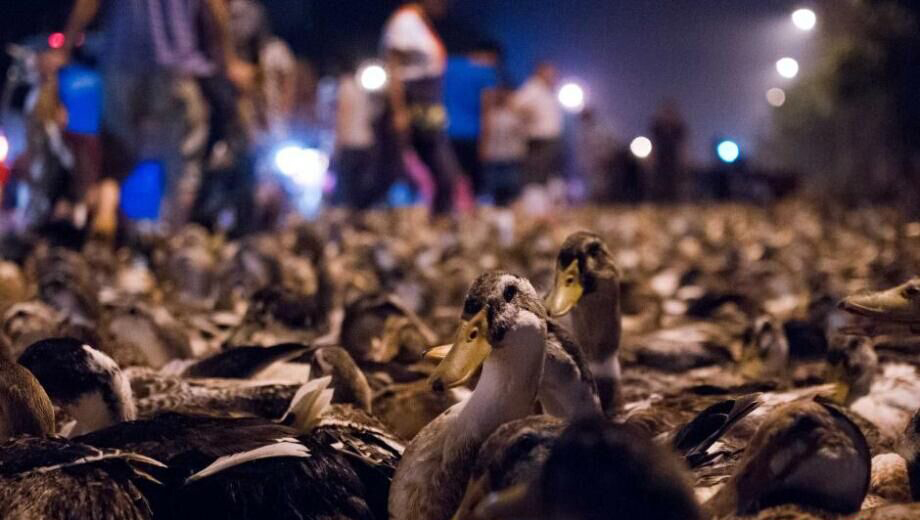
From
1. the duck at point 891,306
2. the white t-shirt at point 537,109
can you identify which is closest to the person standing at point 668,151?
the white t-shirt at point 537,109

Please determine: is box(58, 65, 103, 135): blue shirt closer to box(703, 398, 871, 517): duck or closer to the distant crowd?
the distant crowd

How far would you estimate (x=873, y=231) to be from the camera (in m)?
12.4

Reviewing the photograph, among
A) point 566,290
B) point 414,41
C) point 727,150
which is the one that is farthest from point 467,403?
point 727,150

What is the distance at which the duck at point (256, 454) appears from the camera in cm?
265

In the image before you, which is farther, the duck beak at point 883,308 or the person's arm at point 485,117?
the person's arm at point 485,117

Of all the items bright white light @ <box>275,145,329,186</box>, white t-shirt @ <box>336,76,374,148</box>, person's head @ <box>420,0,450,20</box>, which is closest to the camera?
person's head @ <box>420,0,450,20</box>

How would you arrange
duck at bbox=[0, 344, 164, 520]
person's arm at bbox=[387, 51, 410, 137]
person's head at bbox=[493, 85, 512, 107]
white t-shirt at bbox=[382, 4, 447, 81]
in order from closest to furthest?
1. duck at bbox=[0, 344, 164, 520]
2. white t-shirt at bbox=[382, 4, 447, 81]
3. person's arm at bbox=[387, 51, 410, 137]
4. person's head at bbox=[493, 85, 512, 107]

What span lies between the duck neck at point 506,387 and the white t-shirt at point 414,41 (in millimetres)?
10710

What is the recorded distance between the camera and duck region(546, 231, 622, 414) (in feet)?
13.2

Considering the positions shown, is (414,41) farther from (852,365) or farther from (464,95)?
(852,365)

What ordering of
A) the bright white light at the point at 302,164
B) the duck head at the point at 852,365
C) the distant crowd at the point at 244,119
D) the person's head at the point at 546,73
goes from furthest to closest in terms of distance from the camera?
the person's head at the point at 546,73
the bright white light at the point at 302,164
the distant crowd at the point at 244,119
the duck head at the point at 852,365

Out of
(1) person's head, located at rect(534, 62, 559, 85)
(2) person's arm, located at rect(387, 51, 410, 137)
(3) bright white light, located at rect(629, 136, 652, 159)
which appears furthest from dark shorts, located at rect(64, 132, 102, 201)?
(3) bright white light, located at rect(629, 136, 652, 159)

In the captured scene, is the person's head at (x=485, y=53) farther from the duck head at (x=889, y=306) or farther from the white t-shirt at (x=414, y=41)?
the duck head at (x=889, y=306)

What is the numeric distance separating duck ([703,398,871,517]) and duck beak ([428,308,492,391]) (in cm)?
68
